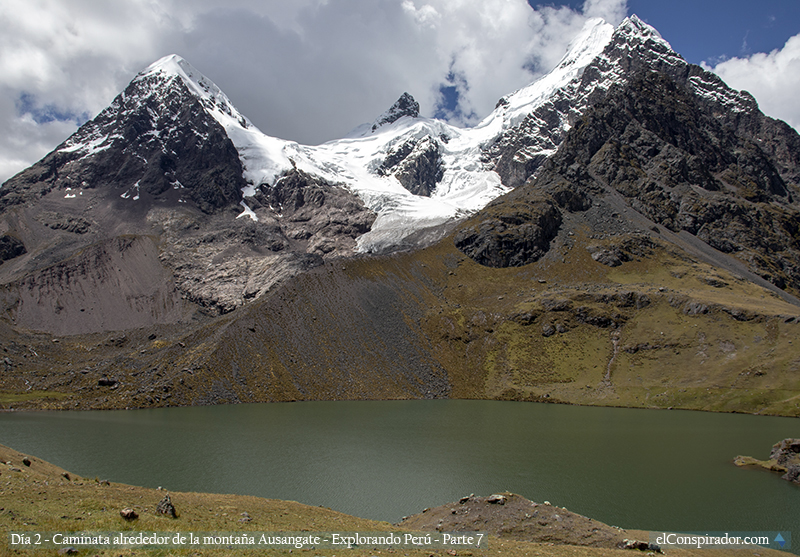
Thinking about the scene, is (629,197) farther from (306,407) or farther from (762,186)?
(306,407)

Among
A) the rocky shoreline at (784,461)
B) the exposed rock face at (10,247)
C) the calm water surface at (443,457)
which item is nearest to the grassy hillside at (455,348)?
the calm water surface at (443,457)

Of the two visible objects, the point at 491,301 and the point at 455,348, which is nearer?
the point at 455,348

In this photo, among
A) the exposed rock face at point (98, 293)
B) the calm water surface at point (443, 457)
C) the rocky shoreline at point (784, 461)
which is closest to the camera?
the calm water surface at point (443, 457)

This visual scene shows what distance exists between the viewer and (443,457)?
4578 centimetres

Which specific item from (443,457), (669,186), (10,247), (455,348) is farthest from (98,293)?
(669,186)

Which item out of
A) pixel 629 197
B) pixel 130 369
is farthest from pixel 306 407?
pixel 629 197

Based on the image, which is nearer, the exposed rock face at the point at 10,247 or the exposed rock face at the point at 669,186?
the exposed rock face at the point at 669,186

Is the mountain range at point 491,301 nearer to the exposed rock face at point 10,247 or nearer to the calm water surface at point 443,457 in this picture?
the exposed rock face at point 10,247

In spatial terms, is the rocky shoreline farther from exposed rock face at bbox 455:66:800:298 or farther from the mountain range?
exposed rock face at bbox 455:66:800:298

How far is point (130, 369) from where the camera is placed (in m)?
89.8

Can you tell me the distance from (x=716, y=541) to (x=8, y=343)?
132126mm

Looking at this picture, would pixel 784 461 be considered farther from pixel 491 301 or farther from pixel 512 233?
pixel 512 233

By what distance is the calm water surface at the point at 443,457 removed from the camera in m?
33.5

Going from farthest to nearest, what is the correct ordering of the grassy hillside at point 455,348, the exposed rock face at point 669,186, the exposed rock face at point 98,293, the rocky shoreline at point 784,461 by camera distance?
the exposed rock face at point 669,186 < the exposed rock face at point 98,293 < the grassy hillside at point 455,348 < the rocky shoreline at point 784,461
